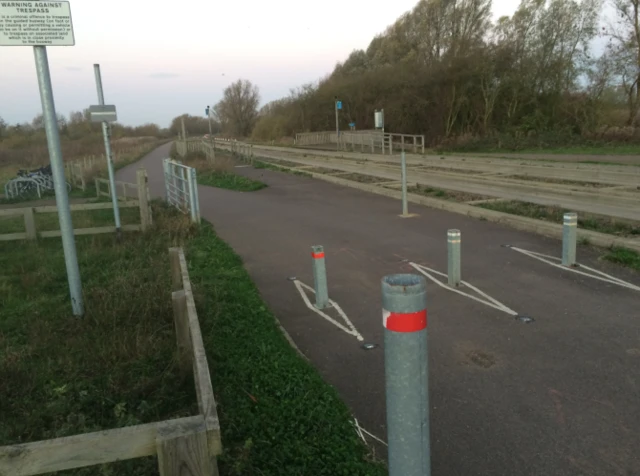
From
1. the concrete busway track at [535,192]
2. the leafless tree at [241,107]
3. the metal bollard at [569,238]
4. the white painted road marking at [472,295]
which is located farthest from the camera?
the leafless tree at [241,107]

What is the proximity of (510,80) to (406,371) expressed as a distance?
33909 mm

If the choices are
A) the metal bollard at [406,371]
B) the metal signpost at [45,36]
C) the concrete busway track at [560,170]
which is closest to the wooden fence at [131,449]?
the metal bollard at [406,371]

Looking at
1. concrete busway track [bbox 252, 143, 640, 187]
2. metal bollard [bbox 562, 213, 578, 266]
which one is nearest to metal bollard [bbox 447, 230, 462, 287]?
metal bollard [bbox 562, 213, 578, 266]

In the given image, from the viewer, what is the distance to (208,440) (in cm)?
222

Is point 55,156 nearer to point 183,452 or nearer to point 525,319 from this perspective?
point 183,452

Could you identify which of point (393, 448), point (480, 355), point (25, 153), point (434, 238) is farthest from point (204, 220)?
point (25, 153)

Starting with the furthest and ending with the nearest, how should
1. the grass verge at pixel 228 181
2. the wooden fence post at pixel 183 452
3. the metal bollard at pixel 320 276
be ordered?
the grass verge at pixel 228 181
the metal bollard at pixel 320 276
the wooden fence post at pixel 183 452

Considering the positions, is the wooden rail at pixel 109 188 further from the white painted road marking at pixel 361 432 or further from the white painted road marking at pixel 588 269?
the white painted road marking at pixel 361 432

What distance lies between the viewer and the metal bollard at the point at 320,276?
654 centimetres

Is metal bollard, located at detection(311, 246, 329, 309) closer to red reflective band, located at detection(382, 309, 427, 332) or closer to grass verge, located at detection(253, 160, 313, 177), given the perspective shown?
red reflective band, located at detection(382, 309, 427, 332)

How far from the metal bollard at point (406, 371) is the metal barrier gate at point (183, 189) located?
9756 millimetres

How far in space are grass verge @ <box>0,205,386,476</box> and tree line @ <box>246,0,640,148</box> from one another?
27231 millimetres

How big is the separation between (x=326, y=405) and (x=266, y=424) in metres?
0.54

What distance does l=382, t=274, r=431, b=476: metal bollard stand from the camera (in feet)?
7.81
